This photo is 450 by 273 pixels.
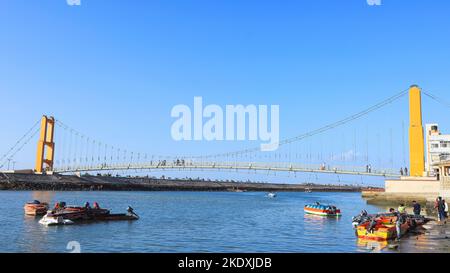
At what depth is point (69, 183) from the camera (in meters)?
115

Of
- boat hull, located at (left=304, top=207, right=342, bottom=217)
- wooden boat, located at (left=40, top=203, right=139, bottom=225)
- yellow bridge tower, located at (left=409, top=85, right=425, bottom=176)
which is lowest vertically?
boat hull, located at (left=304, top=207, right=342, bottom=217)

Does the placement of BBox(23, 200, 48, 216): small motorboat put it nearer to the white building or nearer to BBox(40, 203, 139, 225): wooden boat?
BBox(40, 203, 139, 225): wooden boat

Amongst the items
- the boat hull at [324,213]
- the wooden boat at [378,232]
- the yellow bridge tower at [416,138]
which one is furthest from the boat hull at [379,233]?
the yellow bridge tower at [416,138]

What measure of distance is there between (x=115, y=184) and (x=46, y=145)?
2428cm

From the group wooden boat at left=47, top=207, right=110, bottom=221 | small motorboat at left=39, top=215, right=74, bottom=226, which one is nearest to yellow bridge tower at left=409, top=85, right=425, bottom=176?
wooden boat at left=47, top=207, right=110, bottom=221

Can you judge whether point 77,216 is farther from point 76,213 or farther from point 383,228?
point 383,228

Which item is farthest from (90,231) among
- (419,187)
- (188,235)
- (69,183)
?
(69,183)

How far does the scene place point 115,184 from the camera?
13038cm

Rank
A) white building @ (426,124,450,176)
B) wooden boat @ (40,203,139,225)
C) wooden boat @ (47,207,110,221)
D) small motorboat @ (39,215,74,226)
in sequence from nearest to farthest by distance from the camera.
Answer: small motorboat @ (39,215,74,226) < wooden boat @ (40,203,139,225) < wooden boat @ (47,207,110,221) < white building @ (426,124,450,176)

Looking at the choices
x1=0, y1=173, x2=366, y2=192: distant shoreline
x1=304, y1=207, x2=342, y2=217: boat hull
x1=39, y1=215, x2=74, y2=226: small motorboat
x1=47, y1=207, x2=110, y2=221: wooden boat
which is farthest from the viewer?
x1=0, y1=173, x2=366, y2=192: distant shoreline

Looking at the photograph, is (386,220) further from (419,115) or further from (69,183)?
(69,183)

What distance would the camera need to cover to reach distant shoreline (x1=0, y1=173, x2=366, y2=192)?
105 meters

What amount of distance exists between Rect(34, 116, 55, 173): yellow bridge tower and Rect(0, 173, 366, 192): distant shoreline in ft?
16.4
